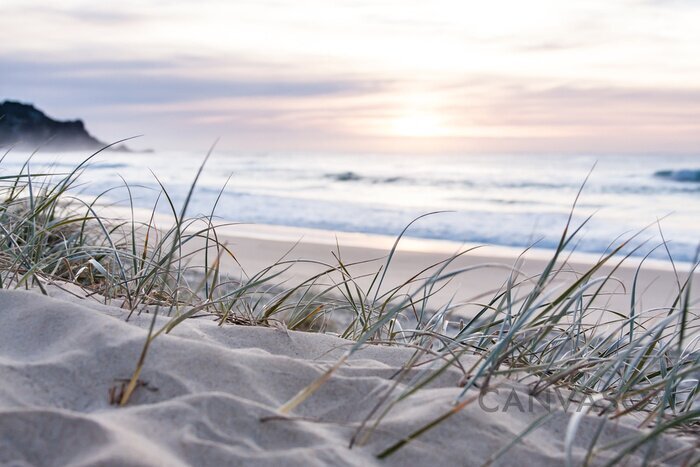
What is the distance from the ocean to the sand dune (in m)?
3.73

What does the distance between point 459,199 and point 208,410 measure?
52.5ft

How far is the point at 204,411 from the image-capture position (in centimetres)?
115

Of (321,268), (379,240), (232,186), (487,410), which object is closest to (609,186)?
(232,186)

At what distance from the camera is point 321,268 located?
5.91m

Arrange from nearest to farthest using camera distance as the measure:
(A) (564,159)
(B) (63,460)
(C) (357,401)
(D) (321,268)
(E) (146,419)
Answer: (B) (63,460) < (E) (146,419) < (C) (357,401) < (D) (321,268) < (A) (564,159)

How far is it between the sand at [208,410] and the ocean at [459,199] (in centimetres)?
372

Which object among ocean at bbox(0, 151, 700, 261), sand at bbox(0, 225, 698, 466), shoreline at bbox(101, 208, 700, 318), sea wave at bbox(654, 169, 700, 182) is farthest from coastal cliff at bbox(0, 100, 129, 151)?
sand at bbox(0, 225, 698, 466)

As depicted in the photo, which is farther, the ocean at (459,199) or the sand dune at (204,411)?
the ocean at (459,199)

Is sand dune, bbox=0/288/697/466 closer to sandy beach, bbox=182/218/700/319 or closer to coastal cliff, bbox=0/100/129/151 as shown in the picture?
sandy beach, bbox=182/218/700/319

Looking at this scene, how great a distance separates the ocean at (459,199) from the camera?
10.2 metres

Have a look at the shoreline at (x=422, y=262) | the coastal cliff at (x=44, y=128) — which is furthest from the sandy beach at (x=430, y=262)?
the coastal cliff at (x=44, y=128)

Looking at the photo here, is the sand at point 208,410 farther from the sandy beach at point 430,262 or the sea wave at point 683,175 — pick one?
the sea wave at point 683,175

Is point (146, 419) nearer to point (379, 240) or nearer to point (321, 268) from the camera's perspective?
point (321, 268)

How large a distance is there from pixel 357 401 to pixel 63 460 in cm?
54
